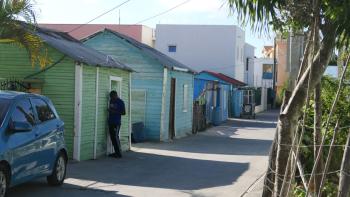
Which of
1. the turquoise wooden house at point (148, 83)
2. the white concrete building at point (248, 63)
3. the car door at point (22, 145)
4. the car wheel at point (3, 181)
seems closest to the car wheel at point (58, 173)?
the car door at point (22, 145)

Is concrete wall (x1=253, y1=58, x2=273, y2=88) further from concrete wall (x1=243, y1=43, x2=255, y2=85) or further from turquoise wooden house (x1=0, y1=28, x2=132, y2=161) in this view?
turquoise wooden house (x1=0, y1=28, x2=132, y2=161)

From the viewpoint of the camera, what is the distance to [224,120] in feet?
121

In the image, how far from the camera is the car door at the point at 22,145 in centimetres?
906

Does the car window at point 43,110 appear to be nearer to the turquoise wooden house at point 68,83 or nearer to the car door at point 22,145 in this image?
the car door at point 22,145

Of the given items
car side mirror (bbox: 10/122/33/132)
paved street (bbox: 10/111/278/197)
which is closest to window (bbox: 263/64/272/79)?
paved street (bbox: 10/111/278/197)

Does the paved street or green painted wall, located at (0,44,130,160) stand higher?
green painted wall, located at (0,44,130,160)

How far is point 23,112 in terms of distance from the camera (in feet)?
32.5

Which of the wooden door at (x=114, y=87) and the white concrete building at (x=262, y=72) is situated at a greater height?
the white concrete building at (x=262, y=72)

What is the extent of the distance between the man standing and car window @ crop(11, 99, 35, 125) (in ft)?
19.4

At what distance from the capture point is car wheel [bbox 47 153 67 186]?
427 inches

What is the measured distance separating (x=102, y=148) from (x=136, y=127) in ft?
16.8

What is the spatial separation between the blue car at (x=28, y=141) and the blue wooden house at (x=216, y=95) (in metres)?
18.5

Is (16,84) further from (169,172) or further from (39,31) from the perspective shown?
(169,172)

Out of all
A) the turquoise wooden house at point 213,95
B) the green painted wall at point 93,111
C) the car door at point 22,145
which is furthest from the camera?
the turquoise wooden house at point 213,95
